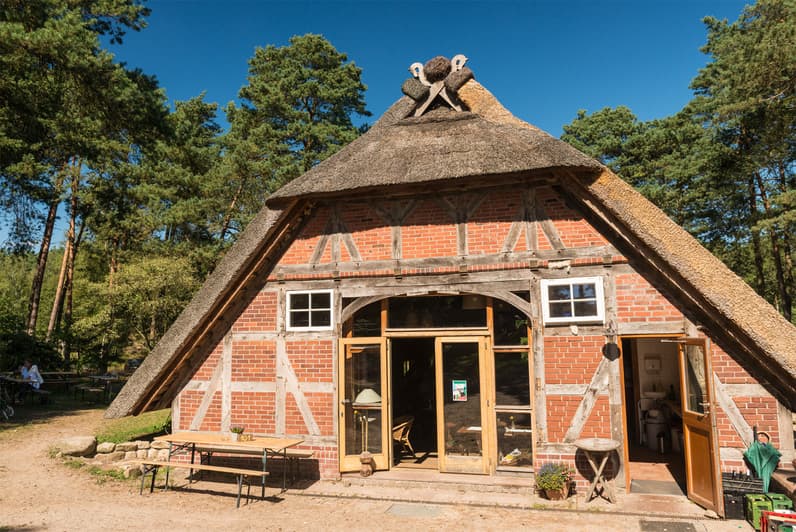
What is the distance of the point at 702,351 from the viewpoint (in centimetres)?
660

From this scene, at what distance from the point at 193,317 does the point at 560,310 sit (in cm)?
604

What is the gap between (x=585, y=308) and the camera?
746 centimetres

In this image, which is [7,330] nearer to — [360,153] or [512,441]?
[360,153]

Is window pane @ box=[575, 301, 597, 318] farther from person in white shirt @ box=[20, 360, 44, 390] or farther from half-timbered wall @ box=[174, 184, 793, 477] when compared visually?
person in white shirt @ box=[20, 360, 44, 390]

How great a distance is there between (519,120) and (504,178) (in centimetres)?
239

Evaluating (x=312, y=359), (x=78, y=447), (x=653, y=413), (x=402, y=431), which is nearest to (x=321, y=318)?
(x=312, y=359)

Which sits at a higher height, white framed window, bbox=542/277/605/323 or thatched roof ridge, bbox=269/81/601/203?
thatched roof ridge, bbox=269/81/601/203

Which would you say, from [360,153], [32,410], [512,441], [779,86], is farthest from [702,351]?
[32,410]

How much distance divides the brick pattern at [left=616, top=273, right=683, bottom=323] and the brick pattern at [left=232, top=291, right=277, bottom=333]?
18.7 ft

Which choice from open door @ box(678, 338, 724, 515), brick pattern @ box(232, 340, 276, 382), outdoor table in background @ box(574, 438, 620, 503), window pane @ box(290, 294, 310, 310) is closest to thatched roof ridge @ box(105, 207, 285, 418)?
brick pattern @ box(232, 340, 276, 382)

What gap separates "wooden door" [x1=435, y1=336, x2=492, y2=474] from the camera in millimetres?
7805

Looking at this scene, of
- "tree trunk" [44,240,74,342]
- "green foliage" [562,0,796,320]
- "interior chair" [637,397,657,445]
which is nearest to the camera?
"interior chair" [637,397,657,445]

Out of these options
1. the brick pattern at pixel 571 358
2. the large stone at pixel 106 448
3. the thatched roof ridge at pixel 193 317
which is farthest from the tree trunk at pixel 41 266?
the brick pattern at pixel 571 358

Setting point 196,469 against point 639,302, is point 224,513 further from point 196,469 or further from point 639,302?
point 639,302
